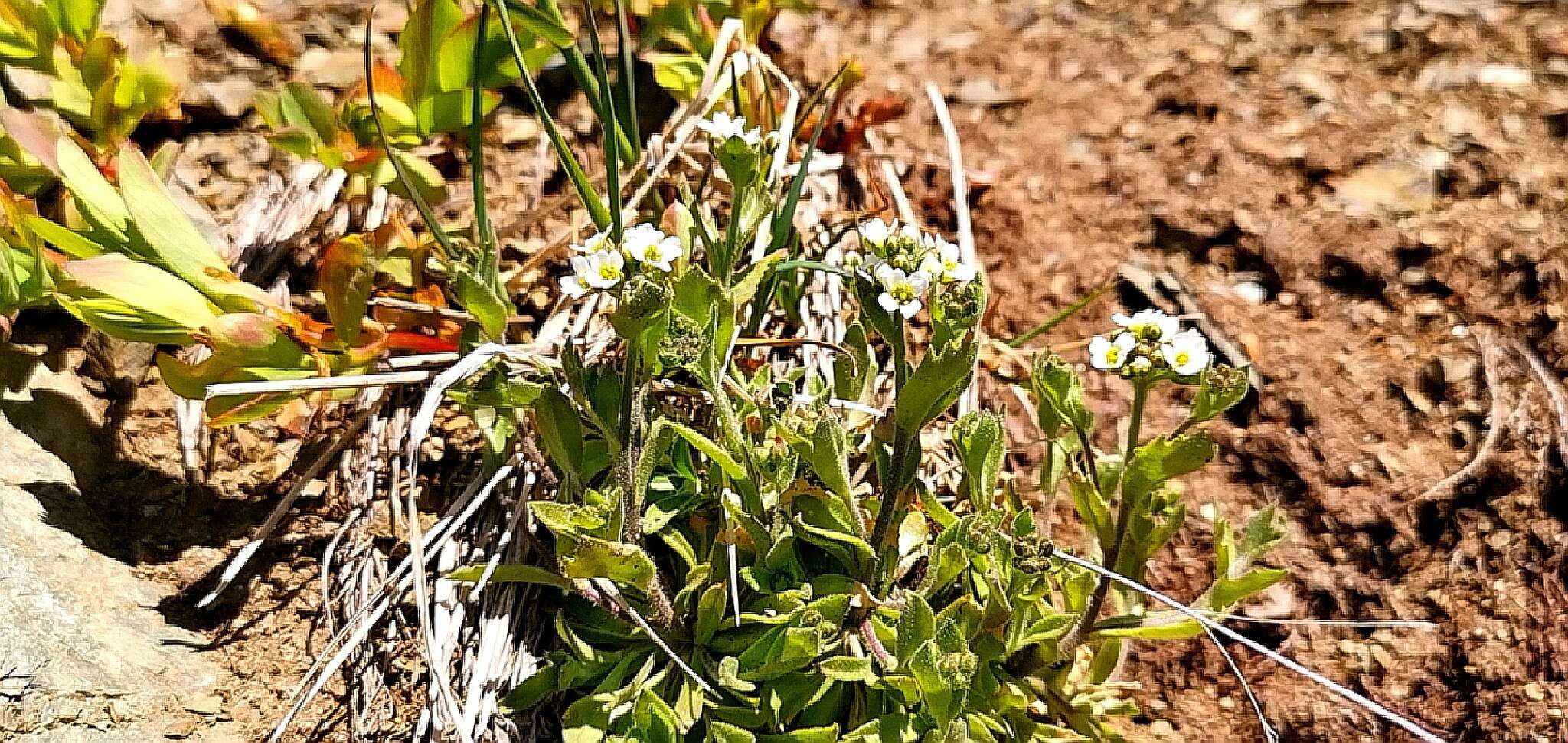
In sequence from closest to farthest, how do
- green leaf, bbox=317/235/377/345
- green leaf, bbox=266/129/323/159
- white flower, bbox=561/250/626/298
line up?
white flower, bbox=561/250/626/298 → green leaf, bbox=317/235/377/345 → green leaf, bbox=266/129/323/159

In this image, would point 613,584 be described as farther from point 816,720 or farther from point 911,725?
point 911,725

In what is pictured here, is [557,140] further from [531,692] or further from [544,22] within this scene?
[531,692]

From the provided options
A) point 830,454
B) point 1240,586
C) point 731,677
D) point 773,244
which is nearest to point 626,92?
point 773,244

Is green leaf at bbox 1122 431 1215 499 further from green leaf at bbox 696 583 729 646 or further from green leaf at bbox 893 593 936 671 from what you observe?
green leaf at bbox 696 583 729 646

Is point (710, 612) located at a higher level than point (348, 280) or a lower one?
lower

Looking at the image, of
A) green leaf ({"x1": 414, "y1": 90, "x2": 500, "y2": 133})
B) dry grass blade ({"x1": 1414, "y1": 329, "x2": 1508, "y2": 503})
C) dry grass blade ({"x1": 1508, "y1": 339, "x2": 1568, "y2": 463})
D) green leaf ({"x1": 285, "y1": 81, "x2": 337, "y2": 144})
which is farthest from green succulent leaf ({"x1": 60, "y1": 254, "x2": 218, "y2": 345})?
dry grass blade ({"x1": 1508, "y1": 339, "x2": 1568, "y2": 463})
